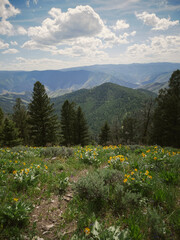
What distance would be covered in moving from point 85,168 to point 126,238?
3635mm

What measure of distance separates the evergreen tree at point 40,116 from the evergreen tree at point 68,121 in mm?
6028

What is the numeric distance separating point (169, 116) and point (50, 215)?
19.5m

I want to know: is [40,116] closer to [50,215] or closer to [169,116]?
[169,116]

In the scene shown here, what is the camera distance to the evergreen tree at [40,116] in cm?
2142

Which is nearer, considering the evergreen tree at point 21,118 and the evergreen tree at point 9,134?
the evergreen tree at point 9,134

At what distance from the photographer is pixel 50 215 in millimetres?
3217

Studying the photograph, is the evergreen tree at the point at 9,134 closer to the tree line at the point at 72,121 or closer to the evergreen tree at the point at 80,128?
the tree line at the point at 72,121

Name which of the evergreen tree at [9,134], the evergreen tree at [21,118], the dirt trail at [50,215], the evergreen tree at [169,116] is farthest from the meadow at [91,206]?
the evergreen tree at [21,118]

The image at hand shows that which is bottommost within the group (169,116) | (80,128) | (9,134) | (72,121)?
(80,128)

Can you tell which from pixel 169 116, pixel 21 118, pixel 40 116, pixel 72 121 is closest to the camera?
pixel 169 116

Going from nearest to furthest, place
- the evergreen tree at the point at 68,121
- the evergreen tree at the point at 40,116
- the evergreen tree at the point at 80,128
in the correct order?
1. the evergreen tree at the point at 40,116
2. the evergreen tree at the point at 68,121
3. the evergreen tree at the point at 80,128

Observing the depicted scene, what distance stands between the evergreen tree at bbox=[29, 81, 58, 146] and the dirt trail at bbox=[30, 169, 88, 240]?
64.0ft

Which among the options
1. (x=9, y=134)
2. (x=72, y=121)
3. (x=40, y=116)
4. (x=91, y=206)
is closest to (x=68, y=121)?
(x=72, y=121)

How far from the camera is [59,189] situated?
4.11 m
